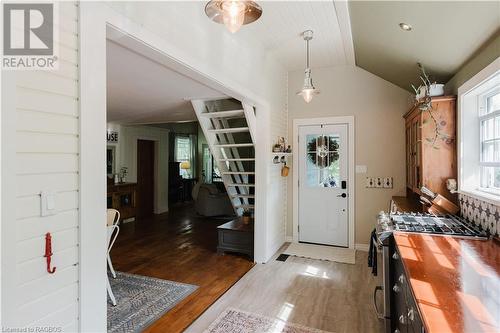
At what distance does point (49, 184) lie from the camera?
50.9 inches

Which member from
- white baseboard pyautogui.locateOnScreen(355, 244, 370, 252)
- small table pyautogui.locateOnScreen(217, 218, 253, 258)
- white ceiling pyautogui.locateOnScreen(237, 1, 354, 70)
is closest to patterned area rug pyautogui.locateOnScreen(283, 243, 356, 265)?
white baseboard pyautogui.locateOnScreen(355, 244, 370, 252)

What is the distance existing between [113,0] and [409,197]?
4249 millimetres

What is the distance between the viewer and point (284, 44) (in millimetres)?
3822

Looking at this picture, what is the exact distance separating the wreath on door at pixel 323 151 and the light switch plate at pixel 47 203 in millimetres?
4088

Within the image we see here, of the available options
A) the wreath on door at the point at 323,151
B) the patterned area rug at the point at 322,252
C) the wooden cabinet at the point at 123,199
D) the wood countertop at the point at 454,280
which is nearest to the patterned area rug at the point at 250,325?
the wood countertop at the point at 454,280

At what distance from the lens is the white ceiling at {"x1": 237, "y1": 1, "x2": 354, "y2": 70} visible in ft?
9.34

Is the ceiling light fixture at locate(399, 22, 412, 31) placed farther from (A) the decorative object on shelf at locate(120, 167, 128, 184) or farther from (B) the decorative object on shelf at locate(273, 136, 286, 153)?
(A) the decorative object on shelf at locate(120, 167, 128, 184)

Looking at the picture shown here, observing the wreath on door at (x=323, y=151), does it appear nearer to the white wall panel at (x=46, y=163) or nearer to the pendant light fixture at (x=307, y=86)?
the pendant light fixture at (x=307, y=86)

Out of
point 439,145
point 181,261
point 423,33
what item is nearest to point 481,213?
point 439,145

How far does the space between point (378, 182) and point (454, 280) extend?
3.33m

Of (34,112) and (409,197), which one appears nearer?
(34,112)

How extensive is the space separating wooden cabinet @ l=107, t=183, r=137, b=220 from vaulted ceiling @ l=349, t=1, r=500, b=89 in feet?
17.6

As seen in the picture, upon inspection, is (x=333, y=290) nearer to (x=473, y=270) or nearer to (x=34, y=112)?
(x=473, y=270)

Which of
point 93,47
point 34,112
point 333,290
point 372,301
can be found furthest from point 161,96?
point 372,301
